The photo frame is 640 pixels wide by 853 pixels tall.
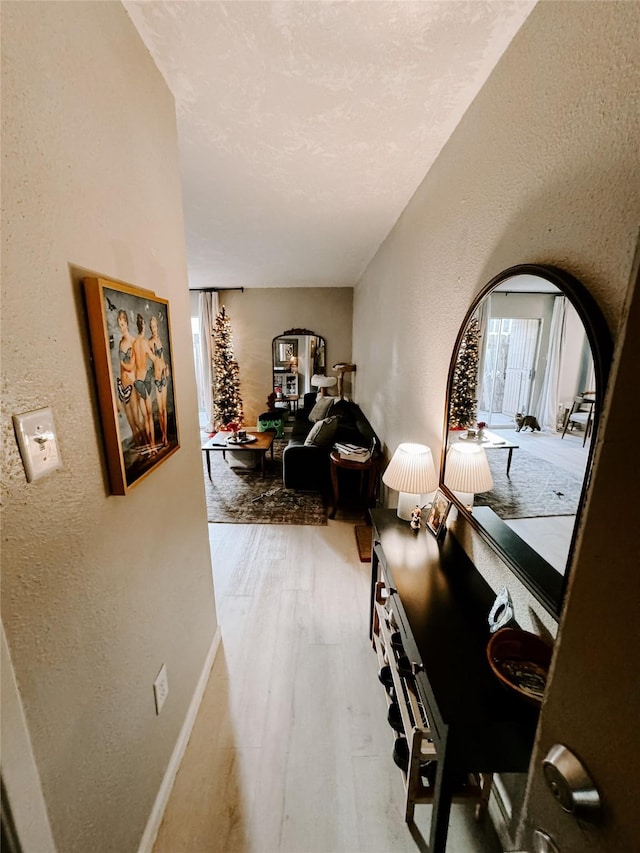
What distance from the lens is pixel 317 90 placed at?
127cm

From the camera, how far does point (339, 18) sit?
986mm

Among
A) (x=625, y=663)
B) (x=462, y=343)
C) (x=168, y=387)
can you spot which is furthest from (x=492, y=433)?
(x=168, y=387)

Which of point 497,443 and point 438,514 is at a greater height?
point 497,443

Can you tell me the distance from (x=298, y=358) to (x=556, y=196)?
17.3ft

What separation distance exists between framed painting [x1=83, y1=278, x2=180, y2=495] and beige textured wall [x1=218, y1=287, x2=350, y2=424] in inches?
197

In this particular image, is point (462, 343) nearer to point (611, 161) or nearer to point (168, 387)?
point (611, 161)

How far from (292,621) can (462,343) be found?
1861 millimetres

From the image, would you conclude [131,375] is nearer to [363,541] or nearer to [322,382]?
[363,541]

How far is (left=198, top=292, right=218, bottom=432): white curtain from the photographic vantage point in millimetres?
5941

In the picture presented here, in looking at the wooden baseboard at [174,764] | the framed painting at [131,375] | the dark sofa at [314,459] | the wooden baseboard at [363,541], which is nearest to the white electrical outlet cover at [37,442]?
the framed painting at [131,375]

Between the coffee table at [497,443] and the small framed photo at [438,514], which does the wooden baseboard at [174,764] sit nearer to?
the small framed photo at [438,514]

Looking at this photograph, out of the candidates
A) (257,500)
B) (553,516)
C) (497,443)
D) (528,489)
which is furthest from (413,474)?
(257,500)

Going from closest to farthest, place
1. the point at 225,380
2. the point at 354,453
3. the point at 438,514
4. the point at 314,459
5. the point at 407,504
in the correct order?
the point at 438,514 < the point at 407,504 < the point at 354,453 < the point at 314,459 < the point at 225,380

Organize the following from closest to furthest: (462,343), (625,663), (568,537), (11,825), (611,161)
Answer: (625,663) → (11,825) → (611,161) → (568,537) → (462,343)
